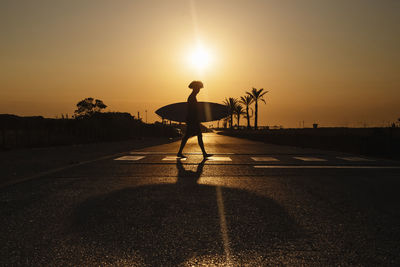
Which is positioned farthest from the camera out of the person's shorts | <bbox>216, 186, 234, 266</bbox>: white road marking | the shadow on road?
the person's shorts

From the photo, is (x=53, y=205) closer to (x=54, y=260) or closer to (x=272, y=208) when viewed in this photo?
(x=54, y=260)

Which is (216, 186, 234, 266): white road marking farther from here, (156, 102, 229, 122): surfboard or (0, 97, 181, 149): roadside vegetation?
(0, 97, 181, 149): roadside vegetation

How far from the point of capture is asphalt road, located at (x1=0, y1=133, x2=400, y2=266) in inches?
110

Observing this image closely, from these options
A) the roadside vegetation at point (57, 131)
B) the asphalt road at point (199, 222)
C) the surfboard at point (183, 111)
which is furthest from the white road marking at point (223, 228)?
the roadside vegetation at point (57, 131)

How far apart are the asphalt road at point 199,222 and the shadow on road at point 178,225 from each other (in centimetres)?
1

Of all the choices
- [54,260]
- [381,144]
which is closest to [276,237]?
[54,260]

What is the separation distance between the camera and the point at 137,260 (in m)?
2.70

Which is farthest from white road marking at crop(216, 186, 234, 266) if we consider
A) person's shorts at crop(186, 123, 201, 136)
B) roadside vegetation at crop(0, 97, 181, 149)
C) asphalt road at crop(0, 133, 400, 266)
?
roadside vegetation at crop(0, 97, 181, 149)

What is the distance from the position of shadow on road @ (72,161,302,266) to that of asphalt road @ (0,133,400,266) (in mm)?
10

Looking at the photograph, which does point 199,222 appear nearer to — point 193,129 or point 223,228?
point 223,228

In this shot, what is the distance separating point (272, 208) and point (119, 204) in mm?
2126

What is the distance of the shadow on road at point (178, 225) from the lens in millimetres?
2910

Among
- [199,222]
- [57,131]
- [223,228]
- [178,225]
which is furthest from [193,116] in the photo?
[57,131]

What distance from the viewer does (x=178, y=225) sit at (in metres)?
3.71
